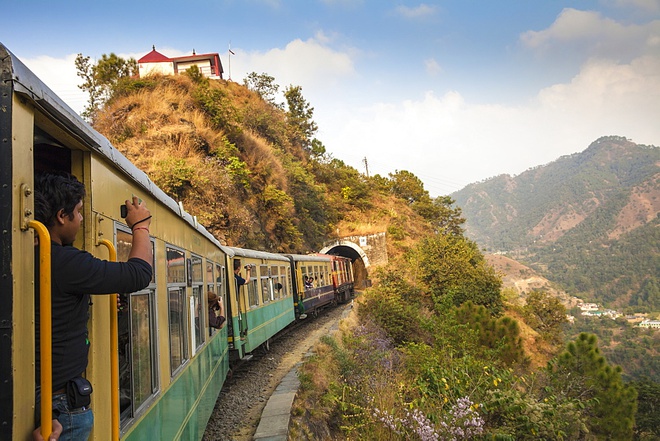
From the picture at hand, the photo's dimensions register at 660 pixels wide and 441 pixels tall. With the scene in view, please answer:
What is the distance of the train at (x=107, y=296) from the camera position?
1.57 metres

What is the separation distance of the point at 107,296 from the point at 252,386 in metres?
7.48

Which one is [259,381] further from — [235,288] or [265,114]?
[265,114]

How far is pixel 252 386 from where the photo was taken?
928cm

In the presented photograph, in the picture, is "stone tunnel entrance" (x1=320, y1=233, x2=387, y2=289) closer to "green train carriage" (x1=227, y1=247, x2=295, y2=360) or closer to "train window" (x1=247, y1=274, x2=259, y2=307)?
"green train carriage" (x1=227, y1=247, x2=295, y2=360)

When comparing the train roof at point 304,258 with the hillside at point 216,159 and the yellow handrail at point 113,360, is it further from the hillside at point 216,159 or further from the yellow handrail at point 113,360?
the yellow handrail at point 113,360

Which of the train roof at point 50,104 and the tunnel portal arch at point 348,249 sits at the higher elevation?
the tunnel portal arch at point 348,249

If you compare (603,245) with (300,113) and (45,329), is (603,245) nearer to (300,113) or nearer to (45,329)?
(300,113)

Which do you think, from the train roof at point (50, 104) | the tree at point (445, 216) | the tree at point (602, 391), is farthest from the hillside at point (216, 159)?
the tree at point (445, 216)

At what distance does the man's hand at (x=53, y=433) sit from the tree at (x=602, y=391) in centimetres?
1053

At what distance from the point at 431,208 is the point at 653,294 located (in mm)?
69178

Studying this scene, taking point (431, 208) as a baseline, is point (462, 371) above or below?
below

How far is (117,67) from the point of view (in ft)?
77.6

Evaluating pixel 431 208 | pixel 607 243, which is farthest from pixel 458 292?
pixel 607 243

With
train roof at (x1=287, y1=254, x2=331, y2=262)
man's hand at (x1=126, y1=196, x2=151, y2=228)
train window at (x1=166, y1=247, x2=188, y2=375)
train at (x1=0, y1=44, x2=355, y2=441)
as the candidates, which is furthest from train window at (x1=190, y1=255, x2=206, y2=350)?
train roof at (x1=287, y1=254, x2=331, y2=262)
